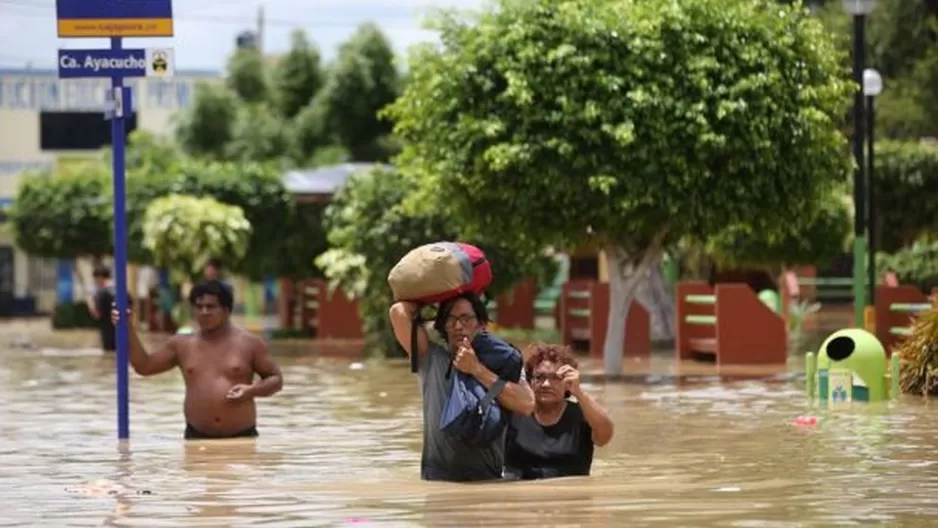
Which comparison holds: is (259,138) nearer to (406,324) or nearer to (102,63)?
(102,63)

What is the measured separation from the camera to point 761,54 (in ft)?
92.3

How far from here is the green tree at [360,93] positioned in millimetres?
62469

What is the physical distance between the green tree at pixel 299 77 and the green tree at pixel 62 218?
8345 millimetres

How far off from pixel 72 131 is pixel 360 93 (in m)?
21.2

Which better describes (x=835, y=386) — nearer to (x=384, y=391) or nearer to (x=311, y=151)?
(x=384, y=391)

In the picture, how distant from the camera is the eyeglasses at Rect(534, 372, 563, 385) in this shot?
44.2 feet

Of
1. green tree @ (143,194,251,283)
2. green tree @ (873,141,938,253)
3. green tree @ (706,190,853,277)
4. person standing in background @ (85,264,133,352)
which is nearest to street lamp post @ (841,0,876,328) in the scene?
green tree @ (706,190,853,277)

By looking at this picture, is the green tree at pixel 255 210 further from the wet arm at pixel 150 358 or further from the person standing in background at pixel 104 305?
the wet arm at pixel 150 358

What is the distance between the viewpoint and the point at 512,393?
12.8m

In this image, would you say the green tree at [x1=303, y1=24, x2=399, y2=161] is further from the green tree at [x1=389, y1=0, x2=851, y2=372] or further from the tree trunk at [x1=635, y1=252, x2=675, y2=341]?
the green tree at [x1=389, y1=0, x2=851, y2=372]

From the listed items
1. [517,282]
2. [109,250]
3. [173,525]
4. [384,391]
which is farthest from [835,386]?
[109,250]

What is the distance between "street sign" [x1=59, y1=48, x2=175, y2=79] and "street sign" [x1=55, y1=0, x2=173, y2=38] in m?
0.12

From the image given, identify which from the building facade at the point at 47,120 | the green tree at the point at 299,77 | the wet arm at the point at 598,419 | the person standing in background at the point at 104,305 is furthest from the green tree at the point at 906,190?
the wet arm at the point at 598,419

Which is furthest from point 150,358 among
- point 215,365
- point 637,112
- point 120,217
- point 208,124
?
point 208,124
